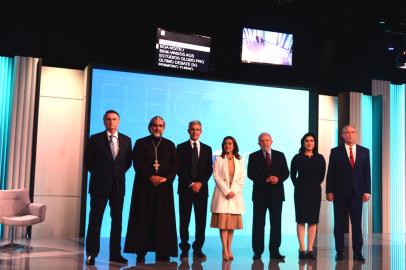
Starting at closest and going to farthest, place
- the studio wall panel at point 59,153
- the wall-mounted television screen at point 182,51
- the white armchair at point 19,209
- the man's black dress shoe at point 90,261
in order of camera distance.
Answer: the man's black dress shoe at point 90,261, the white armchair at point 19,209, the studio wall panel at point 59,153, the wall-mounted television screen at point 182,51

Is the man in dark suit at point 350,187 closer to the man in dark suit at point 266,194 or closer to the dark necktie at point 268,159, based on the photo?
the man in dark suit at point 266,194

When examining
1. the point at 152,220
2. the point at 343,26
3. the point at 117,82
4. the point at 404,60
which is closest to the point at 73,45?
the point at 117,82

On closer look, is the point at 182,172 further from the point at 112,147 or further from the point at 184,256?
the point at 112,147

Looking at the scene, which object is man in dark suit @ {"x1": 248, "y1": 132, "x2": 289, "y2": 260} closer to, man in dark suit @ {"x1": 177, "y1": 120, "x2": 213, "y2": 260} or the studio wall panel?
man in dark suit @ {"x1": 177, "y1": 120, "x2": 213, "y2": 260}

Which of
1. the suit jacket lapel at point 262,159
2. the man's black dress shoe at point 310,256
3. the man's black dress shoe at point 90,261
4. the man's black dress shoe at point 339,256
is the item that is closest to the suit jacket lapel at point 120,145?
the man's black dress shoe at point 90,261

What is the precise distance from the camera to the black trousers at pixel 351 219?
6234 millimetres

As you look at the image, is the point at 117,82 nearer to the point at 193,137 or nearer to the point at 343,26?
the point at 193,137

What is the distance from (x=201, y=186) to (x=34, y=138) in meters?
3.16

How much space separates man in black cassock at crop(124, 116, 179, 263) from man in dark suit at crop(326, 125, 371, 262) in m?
2.01

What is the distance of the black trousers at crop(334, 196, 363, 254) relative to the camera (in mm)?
6234

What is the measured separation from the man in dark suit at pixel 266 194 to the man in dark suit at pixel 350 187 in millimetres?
639

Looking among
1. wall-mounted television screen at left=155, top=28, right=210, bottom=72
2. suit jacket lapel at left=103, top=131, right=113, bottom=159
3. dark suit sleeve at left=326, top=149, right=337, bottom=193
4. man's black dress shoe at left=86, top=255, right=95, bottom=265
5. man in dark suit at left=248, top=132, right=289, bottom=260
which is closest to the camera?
man's black dress shoe at left=86, top=255, right=95, bottom=265

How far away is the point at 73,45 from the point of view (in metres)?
8.47

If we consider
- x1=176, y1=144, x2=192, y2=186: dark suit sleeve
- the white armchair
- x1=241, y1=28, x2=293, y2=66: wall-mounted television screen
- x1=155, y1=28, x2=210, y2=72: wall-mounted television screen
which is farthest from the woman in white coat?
x1=241, y1=28, x2=293, y2=66: wall-mounted television screen
